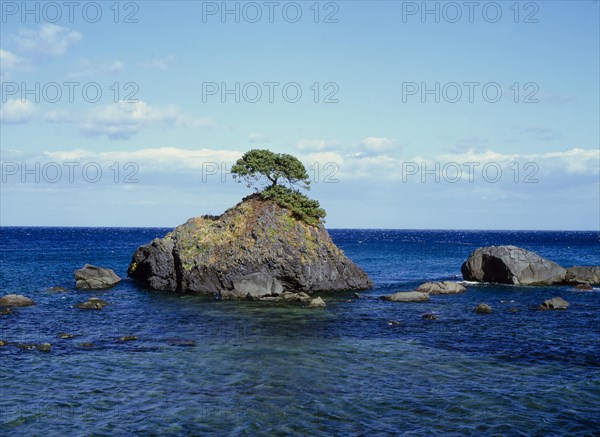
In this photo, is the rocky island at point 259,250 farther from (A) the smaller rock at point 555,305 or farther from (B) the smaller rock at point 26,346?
(B) the smaller rock at point 26,346

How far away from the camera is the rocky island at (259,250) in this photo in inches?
2389

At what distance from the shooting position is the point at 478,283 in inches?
2921

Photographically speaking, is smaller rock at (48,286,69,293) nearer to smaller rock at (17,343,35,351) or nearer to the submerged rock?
smaller rock at (17,343,35,351)

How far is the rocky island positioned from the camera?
60.7 metres

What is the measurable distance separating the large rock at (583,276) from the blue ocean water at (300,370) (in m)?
17.4

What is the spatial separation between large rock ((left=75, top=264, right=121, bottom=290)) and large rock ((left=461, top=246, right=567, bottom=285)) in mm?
49524

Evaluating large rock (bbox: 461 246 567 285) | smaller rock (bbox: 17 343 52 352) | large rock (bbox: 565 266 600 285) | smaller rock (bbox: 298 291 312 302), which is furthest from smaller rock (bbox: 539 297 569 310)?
smaller rock (bbox: 17 343 52 352)

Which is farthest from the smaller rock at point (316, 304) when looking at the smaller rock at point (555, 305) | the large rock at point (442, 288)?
the smaller rock at point (555, 305)

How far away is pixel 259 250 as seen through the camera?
6091 centimetres

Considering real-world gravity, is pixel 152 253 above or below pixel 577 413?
above

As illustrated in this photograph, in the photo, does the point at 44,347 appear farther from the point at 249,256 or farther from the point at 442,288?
the point at 442,288

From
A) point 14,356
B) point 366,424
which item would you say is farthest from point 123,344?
point 366,424

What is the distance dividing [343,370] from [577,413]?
1215cm

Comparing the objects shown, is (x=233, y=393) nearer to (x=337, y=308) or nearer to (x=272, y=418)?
(x=272, y=418)
